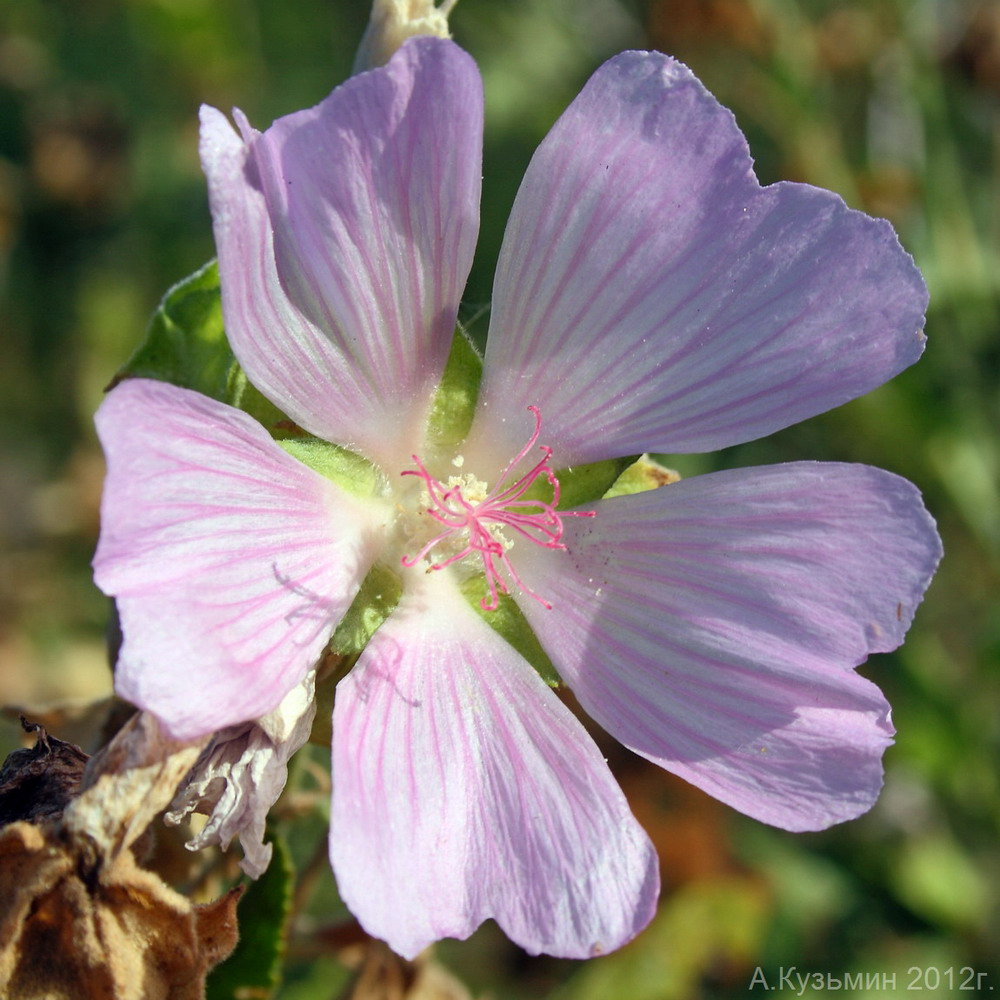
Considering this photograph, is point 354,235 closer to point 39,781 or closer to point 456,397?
point 456,397

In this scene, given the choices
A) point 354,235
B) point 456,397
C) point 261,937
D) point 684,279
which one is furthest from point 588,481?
point 261,937

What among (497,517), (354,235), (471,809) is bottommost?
(471,809)

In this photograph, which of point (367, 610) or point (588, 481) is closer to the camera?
point (367, 610)

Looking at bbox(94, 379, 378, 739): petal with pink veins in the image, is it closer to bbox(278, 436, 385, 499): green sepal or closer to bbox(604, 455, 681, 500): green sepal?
bbox(278, 436, 385, 499): green sepal

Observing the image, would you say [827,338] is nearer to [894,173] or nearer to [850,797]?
[850,797]

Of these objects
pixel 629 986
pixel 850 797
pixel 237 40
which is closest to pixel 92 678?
pixel 629 986

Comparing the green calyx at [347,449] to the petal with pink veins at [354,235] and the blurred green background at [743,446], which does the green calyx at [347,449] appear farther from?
the blurred green background at [743,446]
